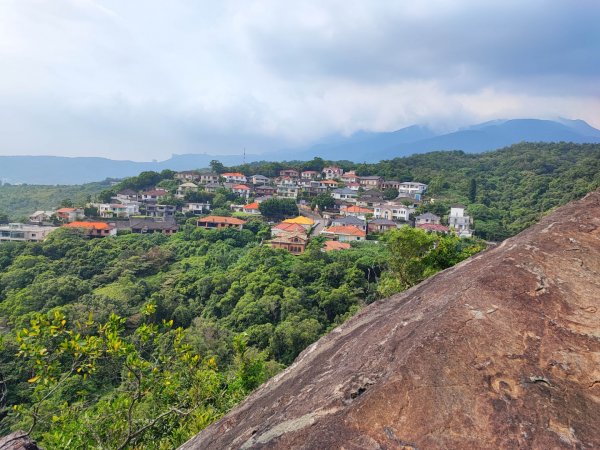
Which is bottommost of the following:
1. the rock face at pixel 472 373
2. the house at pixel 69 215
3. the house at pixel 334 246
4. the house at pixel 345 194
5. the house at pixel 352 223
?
the house at pixel 334 246

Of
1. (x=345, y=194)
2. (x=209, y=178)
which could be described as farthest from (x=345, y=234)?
(x=209, y=178)

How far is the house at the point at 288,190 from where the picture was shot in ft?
208

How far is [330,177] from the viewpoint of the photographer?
75500 millimetres

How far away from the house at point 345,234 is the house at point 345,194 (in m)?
16.7

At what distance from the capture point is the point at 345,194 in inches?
2435

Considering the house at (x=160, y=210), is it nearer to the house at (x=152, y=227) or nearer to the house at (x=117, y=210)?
the house at (x=117, y=210)

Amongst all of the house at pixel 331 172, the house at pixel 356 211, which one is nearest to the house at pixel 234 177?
the house at pixel 331 172

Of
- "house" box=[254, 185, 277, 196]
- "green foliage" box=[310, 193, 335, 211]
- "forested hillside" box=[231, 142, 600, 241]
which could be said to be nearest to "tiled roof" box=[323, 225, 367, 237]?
"forested hillside" box=[231, 142, 600, 241]

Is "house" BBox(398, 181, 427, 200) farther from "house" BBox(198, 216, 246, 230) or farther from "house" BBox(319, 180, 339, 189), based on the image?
"house" BBox(198, 216, 246, 230)

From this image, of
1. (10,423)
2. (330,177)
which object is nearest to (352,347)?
(10,423)

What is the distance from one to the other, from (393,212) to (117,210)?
36.3 metres

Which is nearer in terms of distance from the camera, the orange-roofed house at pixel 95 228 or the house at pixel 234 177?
the orange-roofed house at pixel 95 228

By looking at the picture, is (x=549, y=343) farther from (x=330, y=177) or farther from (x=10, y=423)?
(x=330, y=177)

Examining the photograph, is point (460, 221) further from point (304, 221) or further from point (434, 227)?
point (304, 221)
